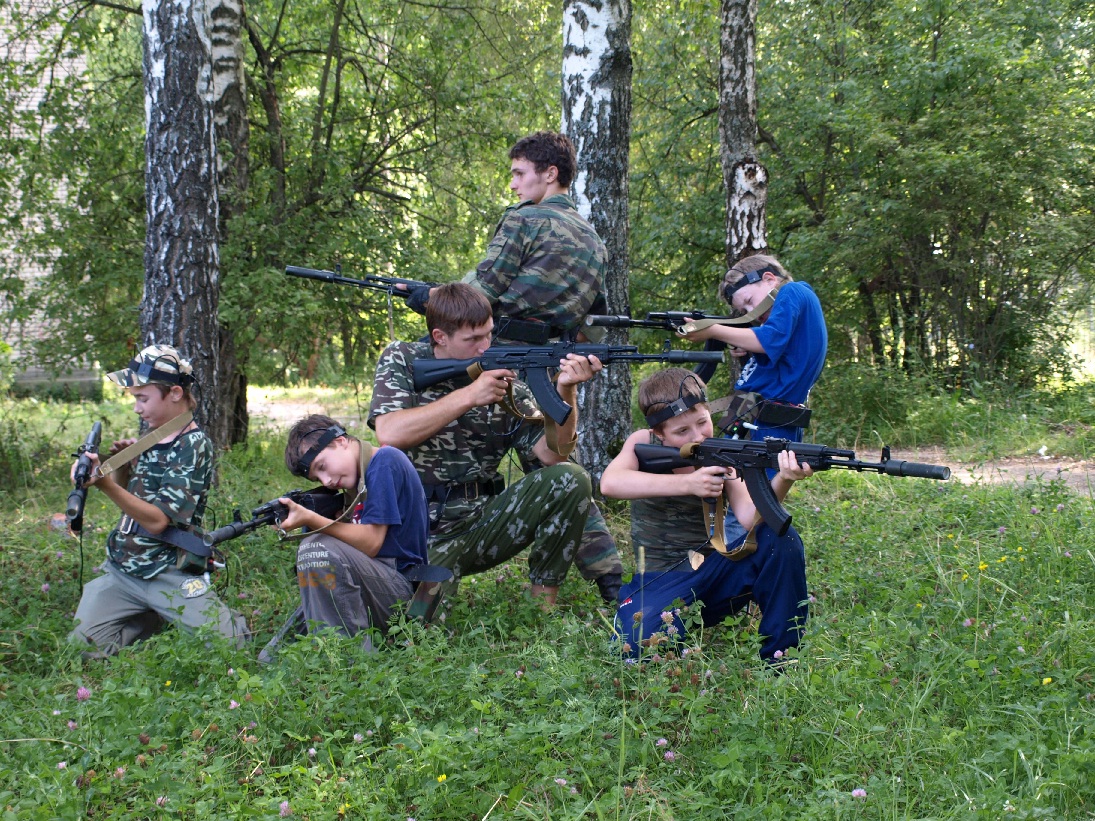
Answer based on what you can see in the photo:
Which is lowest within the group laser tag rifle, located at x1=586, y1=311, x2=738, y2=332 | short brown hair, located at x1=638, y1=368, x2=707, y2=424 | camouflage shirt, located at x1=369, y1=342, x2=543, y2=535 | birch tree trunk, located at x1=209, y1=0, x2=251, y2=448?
camouflage shirt, located at x1=369, y1=342, x2=543, y2=535

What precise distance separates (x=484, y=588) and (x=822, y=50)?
10.8m

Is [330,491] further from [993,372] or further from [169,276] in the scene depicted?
[993,372]

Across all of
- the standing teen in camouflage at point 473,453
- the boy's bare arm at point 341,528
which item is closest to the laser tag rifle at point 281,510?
the boy's bare arm at point 341,528

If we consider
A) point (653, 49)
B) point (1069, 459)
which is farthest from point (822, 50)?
point (1069, 459)

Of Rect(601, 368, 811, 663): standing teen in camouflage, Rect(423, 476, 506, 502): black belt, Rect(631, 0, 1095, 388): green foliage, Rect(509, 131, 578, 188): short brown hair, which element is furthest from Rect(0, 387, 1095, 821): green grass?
Rect(631, 0, 1095, 388): green foliage

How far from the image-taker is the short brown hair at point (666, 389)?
161 inches

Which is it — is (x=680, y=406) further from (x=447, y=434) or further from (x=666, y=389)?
(x=447, y=434)

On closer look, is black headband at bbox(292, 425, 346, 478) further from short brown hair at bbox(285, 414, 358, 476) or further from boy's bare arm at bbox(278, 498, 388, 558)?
boy's bare arm at bbox(278, 498, 388, 558)

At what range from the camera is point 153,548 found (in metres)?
4.43

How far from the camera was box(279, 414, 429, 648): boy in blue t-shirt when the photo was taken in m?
3.94

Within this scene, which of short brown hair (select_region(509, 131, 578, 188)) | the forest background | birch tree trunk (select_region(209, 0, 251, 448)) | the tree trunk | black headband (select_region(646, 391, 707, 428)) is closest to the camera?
black headband (select_region(646, 391, 707, 428))

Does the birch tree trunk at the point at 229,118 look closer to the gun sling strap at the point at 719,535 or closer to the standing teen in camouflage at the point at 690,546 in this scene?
the standing teen in camouflage at the point at 690,546

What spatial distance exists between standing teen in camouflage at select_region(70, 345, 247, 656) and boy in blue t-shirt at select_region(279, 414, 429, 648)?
665 millimetres

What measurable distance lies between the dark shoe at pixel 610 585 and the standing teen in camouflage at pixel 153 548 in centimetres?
171
